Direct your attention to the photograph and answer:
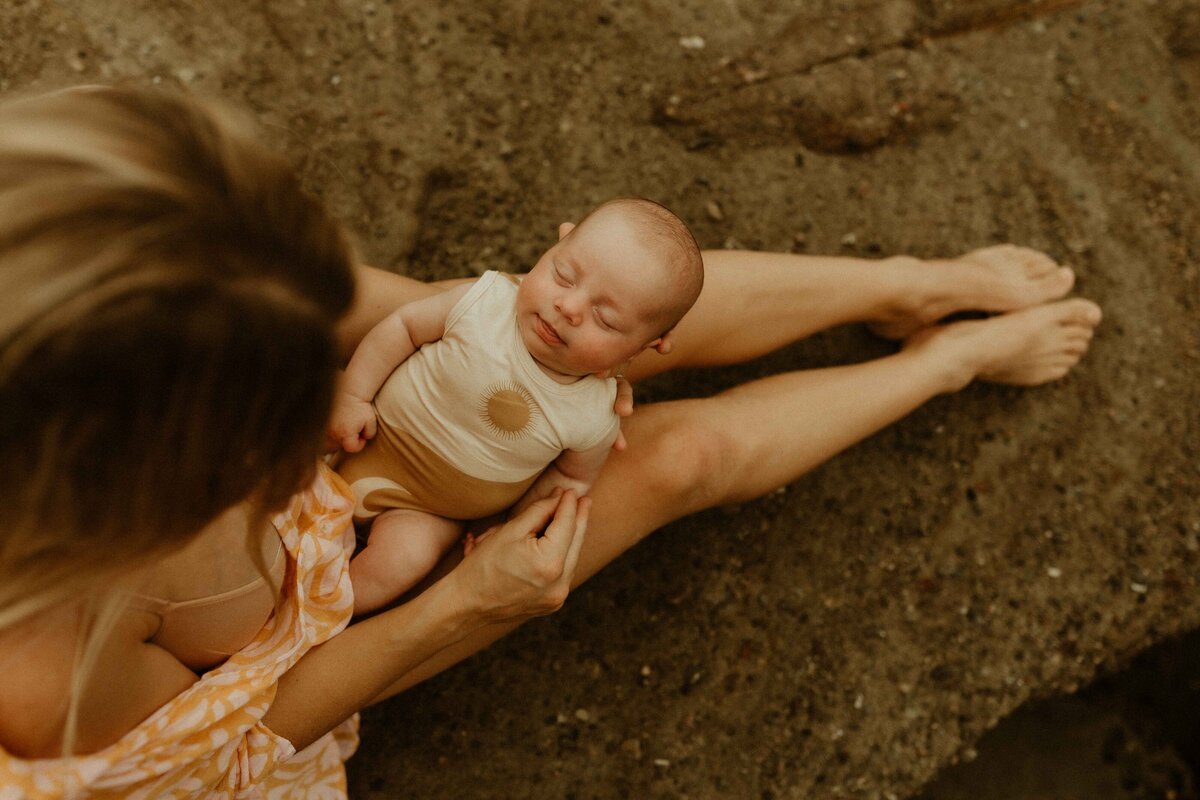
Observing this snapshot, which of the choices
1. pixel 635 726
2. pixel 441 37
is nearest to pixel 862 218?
pixel 441 37

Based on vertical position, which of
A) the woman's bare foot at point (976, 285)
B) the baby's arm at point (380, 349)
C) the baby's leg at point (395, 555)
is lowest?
the woman's bare foot at point (976, 285)

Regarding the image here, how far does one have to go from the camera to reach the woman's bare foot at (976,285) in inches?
92.3

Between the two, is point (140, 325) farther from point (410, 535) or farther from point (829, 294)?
point (829, 294)

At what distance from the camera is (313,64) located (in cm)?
235

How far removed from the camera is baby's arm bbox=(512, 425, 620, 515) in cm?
172

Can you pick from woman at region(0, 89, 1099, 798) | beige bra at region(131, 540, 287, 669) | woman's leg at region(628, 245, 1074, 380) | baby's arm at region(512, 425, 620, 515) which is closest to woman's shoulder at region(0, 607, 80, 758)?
woman at region(0, 89, 1099, 798)

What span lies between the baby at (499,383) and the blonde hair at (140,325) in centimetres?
60

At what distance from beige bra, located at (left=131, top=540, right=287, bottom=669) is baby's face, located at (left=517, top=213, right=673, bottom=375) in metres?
0.56

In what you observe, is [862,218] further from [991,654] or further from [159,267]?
[159,267]

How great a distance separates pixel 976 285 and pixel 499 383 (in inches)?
54.9

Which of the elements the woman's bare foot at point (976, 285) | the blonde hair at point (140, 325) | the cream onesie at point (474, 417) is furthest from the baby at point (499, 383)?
the woman's bare foot at point (976, 285)

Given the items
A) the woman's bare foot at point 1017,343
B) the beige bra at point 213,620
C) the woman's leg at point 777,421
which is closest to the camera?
the beige bra at point 213,620

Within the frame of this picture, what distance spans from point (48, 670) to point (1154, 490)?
2.57m

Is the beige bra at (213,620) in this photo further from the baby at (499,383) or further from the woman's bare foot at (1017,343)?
the woman's bare foot at (1017,343)
